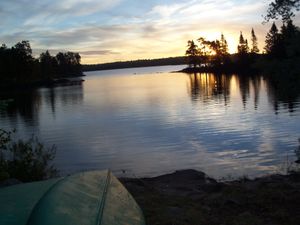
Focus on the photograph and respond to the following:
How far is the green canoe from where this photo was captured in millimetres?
5293

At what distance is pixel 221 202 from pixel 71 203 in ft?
16.9

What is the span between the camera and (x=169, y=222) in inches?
332

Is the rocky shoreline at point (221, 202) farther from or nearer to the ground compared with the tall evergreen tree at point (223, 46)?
nearer to the ground

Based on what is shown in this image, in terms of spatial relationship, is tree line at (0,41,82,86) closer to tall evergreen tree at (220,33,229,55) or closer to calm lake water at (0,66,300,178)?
tall evergreen tree at (220,33,229,55)

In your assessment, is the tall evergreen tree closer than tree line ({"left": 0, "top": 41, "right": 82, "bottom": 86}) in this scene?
No

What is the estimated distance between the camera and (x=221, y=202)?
10109 mm

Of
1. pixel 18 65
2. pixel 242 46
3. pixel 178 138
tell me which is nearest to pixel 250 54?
pixel 242 46

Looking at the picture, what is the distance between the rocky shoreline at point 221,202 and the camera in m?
8.57

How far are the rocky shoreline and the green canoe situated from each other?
178cm

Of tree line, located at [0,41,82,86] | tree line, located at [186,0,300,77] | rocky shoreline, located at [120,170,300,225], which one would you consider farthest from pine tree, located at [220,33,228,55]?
rocky shoreline, located at [120,170,300,225]

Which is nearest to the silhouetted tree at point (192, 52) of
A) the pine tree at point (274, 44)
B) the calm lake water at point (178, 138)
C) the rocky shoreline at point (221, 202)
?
the pine tree at point (274, 44)

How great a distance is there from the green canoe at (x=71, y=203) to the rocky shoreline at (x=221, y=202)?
1.78 m

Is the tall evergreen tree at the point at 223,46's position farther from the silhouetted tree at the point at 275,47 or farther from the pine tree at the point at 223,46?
the silhouetted tree at the point at 275,47

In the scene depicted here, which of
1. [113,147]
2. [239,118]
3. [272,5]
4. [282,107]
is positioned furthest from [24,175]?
[282,107]
